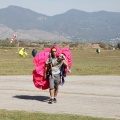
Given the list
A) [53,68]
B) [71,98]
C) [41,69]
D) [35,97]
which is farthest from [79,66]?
[53,68]

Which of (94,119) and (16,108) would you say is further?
(16,108)

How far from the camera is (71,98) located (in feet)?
45.2

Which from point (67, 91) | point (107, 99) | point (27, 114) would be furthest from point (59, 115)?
point (67, 91)

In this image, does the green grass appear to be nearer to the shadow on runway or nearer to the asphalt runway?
the asphalt runway

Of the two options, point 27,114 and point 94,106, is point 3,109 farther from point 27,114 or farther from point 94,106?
point 94,106

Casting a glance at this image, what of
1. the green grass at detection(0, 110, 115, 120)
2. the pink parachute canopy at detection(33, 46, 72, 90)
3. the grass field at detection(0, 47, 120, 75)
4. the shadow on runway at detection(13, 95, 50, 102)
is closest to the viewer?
the green grass at detection(0, 110, 115, 120)

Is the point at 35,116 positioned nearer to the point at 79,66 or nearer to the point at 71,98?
the point at 71,98

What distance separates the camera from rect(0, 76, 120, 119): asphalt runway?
11508mm

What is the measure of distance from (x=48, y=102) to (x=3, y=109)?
1847mm

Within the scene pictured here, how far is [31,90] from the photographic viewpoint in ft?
52.2

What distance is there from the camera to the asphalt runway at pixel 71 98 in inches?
453

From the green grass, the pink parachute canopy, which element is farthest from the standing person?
the green grass

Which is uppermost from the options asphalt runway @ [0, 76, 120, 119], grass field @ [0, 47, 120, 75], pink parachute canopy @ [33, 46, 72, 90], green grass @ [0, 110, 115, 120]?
pink parachute canopy @ [33, 46, 72, 90]

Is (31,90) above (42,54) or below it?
below
